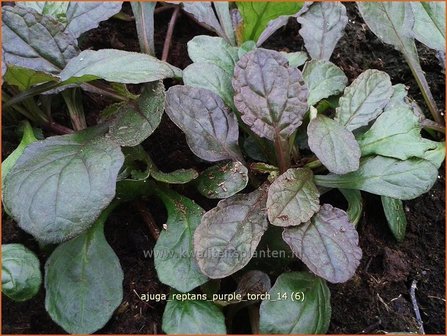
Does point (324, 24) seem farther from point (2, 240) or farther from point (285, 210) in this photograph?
point (2, 240)

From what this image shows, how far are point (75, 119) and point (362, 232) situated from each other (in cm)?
66

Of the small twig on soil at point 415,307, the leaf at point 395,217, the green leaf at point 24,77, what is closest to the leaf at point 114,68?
the green leaf at point 24,77

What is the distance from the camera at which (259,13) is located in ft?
4.19

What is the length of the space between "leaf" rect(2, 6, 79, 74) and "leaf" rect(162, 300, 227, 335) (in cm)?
53

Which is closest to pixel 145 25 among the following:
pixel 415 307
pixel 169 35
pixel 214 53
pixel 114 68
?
pixel 169 35

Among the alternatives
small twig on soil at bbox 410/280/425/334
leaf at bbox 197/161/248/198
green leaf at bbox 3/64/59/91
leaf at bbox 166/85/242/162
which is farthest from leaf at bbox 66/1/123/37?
small twig on soil at bbox 410/280/425/334

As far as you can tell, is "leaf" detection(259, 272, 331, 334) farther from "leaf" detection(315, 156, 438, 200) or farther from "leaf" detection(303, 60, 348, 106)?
"leaf" detection(303, 60, 348, 106)

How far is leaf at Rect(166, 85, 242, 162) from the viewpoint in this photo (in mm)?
1067

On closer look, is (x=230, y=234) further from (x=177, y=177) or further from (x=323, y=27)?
(x=323, y=27)

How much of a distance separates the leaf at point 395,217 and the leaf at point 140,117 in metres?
0.50

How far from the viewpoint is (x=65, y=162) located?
3.23 feet

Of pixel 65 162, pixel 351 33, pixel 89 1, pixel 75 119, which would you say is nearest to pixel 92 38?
pixel 89 1

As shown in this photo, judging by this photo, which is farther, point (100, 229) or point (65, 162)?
point (100, 229)

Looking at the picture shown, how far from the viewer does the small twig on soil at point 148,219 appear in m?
1.12
